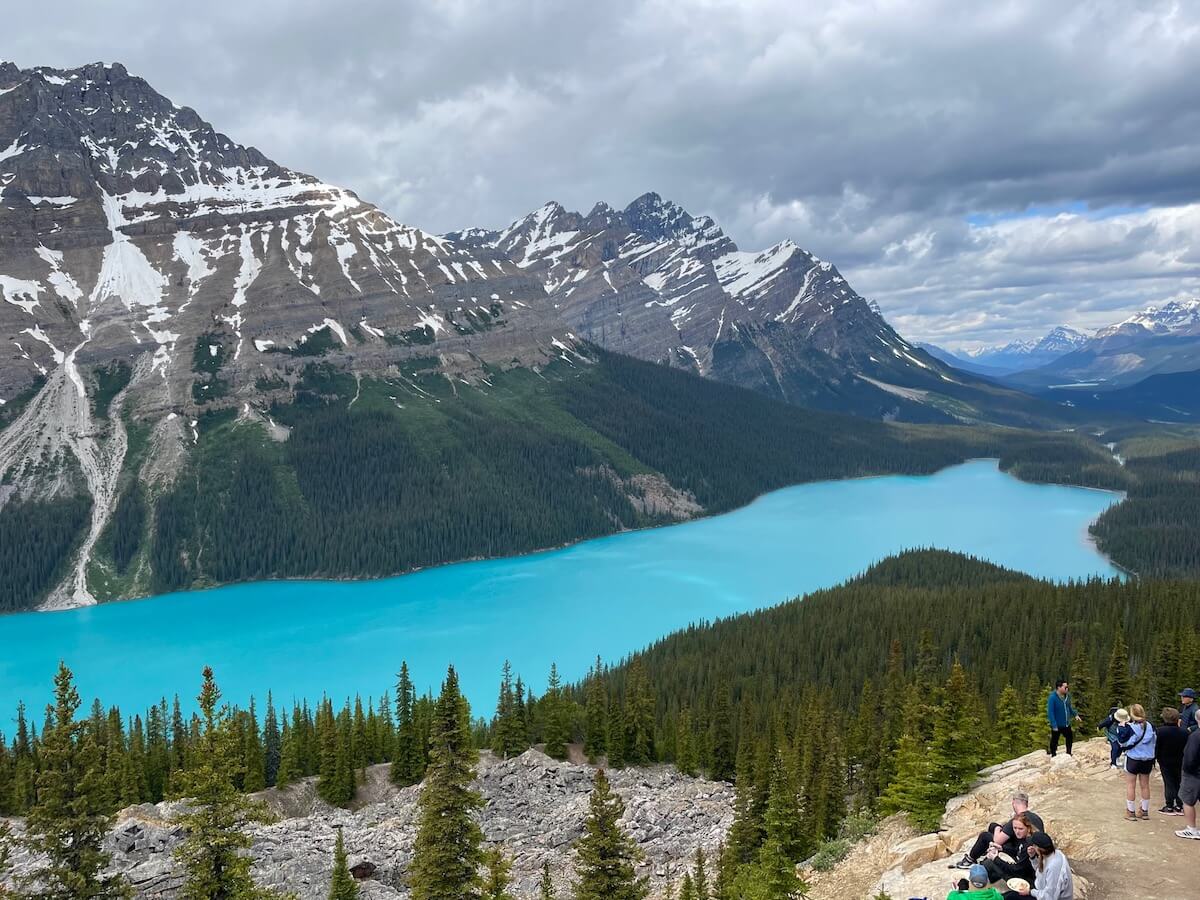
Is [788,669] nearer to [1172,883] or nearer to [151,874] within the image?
[151,874]

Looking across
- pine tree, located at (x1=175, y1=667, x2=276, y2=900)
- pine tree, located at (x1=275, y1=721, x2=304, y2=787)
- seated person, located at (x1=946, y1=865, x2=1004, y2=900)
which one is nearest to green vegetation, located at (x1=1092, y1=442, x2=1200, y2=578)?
pine tree, located at (x1=275, y1=721, x2=304, y2=787)

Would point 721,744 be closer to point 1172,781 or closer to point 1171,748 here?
point 1172,781

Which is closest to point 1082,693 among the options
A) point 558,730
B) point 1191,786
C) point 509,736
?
point 1191,786

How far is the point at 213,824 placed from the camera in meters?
21.7

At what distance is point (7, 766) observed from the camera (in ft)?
190

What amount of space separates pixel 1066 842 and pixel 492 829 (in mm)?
33101

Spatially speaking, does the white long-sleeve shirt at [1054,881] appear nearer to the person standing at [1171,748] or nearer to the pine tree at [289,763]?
the person standing at [1171,748]

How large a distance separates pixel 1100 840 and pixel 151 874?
35.0 meters

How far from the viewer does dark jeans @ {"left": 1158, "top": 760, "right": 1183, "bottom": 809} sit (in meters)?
20.1

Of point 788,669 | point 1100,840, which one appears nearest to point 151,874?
point 1100,840

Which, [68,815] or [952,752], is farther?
[952,752]

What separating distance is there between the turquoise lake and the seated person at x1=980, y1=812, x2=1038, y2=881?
75361mm

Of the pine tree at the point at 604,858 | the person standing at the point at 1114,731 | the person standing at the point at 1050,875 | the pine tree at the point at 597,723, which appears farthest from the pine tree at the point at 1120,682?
the person standing at the point at 1050,875

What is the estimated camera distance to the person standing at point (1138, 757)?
66.1 feet
